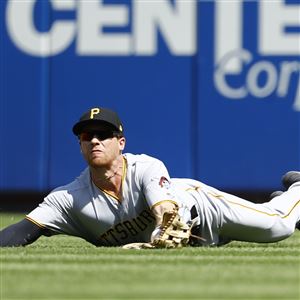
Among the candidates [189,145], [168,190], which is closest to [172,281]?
[168,190]

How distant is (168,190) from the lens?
20.3ft

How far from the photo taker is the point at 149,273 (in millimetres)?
4949

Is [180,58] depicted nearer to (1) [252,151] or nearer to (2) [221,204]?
(1) [252,151]

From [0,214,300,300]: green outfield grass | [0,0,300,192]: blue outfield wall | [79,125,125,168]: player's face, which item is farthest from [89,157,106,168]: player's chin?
[0,0,300,192]: blue outfield wall

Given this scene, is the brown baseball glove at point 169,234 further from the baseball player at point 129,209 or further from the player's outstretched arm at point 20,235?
the player's outstretched arm at point 20,235

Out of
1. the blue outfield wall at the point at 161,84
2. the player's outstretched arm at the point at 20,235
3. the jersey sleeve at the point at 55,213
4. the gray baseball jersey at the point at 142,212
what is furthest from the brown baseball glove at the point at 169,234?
the blue outfield wall at the point at 161,84

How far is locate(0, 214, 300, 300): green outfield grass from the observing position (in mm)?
4316

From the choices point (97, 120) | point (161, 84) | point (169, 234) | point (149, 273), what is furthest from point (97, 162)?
point (161, 84)

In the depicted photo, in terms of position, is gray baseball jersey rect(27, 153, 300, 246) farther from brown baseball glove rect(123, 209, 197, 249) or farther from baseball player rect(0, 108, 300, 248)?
brown baseball glove rect(123, 209, 197, 249)

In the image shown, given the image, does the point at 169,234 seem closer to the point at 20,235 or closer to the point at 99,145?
the point at 99,145

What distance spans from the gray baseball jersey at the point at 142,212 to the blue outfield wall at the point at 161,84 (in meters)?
4.57

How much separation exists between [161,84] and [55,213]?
16.5 feet

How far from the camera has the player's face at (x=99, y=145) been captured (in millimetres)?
6199

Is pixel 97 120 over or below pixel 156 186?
over
